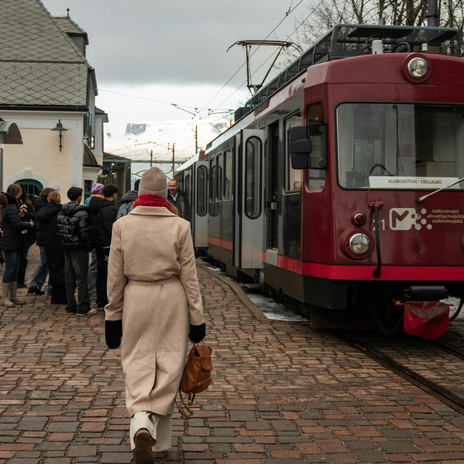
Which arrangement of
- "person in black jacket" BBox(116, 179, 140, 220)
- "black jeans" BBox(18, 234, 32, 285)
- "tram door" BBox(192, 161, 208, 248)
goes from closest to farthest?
"person in black jacket" BBox(116, 179, 140, 220), "black jeans" BBox(18, 234, 32, 285), "tram door" BBox(192, 161, 208, 248)

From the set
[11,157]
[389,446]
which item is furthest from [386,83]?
[11,157]

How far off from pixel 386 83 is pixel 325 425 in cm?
415

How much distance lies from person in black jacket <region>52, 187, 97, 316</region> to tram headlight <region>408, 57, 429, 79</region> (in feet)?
15.5

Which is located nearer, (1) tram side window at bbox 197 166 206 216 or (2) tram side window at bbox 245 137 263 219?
(2) tram side window at bbox 245 137 263 219

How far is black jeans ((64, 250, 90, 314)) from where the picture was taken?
33.9ft

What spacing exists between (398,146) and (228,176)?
22.5 feet

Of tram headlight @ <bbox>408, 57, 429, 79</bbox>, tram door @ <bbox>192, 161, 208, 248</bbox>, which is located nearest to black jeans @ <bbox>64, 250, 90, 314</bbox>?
tram headlight @ <bbox>408, 57, 429, 79</bbox>

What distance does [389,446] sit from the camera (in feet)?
15.8

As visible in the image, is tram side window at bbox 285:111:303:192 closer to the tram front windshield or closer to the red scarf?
the tram front windshield

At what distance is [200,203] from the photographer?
19.6 metres

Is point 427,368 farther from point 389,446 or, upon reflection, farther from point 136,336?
point 136,336

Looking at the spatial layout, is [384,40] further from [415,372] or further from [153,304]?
[153,304]

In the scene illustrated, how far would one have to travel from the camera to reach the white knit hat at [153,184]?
15.1 ft

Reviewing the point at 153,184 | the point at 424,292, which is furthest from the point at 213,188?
the point at 153,184
